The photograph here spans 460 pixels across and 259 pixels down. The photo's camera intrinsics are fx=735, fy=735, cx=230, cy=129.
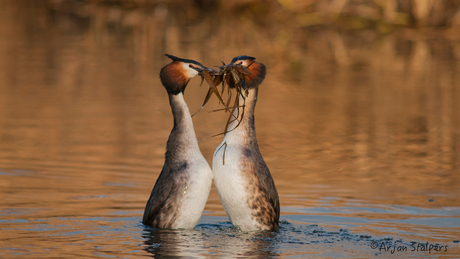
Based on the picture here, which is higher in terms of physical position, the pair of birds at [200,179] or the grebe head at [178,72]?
the grebe head at [178,72]

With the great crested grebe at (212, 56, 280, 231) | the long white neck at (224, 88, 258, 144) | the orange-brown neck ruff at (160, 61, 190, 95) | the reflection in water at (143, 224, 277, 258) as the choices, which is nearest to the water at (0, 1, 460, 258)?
the reflection in water at (143, 224, 277, 258)

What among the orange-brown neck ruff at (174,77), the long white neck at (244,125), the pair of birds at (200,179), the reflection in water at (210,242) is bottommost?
the reflection in water at (210,242)

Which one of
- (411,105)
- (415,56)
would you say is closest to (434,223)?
(411,105)

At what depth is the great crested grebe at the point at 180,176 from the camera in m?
7.21

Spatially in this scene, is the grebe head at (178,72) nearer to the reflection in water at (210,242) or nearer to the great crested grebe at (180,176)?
the great crested grebe at (180,176)

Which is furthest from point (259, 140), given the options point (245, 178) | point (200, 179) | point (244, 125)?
point (200, 179)

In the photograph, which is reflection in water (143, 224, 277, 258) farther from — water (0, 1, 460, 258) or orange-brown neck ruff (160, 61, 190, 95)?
orange-brown neck ruff (160, 61, 190, 95)

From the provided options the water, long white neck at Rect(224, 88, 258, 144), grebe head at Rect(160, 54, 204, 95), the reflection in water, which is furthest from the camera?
long white neck at Rect(224, 88, 258, 144)

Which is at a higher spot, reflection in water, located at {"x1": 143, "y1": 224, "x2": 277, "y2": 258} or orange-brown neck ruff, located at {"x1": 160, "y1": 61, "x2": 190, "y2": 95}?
orange-brown neck ruff, located at {"x1": 160, "y1": 61, "x2": 190, "y2": 95}

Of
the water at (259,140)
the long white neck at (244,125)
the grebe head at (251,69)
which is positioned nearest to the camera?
the water at (259,140)

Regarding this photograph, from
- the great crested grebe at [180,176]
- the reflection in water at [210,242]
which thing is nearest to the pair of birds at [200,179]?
the great crested grebe at [180,176]

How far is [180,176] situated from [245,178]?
646 millimetres

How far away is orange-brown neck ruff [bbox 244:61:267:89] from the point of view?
7.51 meters

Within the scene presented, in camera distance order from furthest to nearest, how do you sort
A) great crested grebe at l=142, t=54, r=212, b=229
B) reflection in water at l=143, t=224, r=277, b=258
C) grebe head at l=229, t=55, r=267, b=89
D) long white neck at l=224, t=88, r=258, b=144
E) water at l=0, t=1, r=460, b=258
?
long white neck at l=224, t=88, r=258, b=144 < grebe head at l=229, t=55, r=267, b=89 < great crested grebe at l=142, t=54, r=212, b=229 < water at l=0, t=1, r=460, b=258 < reflection in water at l=143, t=224, r=277, b=258
